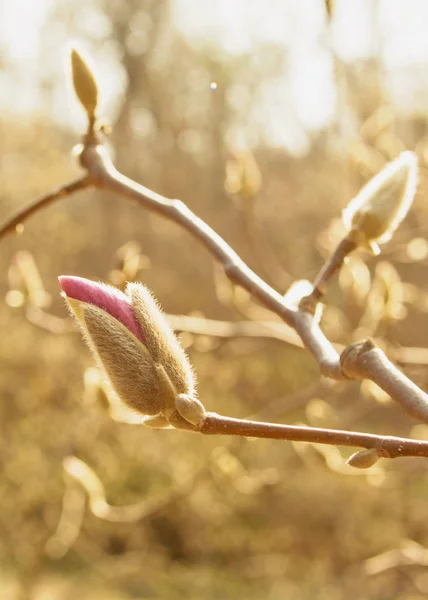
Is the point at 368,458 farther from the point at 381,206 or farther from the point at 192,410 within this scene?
the point at 381,206

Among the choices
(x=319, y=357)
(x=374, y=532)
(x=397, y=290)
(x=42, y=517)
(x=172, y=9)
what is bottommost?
(x=374, y=532)

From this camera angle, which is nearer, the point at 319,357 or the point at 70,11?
the point at 319,357

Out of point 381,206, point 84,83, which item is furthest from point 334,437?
point 84,83

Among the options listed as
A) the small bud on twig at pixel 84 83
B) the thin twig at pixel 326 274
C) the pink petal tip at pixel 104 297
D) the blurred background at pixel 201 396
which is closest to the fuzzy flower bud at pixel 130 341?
the pink petal tip at pixel 104 297

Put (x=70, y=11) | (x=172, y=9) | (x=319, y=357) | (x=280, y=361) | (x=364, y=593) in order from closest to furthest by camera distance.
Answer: (x=319, y=357) < (x=364, y=593) < (x=280, y=361) < (x=70, y=11) < (x=172, y=9)

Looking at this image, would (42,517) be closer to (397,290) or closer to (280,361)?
(280,361)

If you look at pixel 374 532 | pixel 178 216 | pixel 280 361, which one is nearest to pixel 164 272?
pixel 280 361
